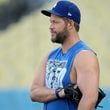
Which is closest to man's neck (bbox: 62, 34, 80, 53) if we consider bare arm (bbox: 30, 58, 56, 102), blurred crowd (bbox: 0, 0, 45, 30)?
bare arm (bbox: 30, 58, 56, 102)

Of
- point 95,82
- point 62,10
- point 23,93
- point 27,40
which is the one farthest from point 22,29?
point 95,82

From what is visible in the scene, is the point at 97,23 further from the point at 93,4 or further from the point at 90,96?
the point at 90,96

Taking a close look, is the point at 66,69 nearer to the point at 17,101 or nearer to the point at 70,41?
the point at 70,41

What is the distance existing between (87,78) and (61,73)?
218 millimetres

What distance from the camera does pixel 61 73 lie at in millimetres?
3854

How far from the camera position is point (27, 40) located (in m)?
5.75

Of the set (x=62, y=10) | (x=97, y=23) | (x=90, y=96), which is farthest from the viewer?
(x=97, y=23)

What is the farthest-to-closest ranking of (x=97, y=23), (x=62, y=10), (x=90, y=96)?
(x=97, y=23)
(x=62, y=10)
(x=90, y=96)

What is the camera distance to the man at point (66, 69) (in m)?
3.72

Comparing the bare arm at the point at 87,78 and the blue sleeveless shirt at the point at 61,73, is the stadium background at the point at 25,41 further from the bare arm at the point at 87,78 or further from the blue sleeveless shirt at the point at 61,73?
the bare arm at the point at 87,78

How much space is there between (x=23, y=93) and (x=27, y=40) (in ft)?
1.80

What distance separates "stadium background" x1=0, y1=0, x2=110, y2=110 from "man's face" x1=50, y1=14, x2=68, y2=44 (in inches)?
64.1

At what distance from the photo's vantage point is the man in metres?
3.72

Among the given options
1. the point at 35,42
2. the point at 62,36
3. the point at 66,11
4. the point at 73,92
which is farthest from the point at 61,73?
the point at 35,42
